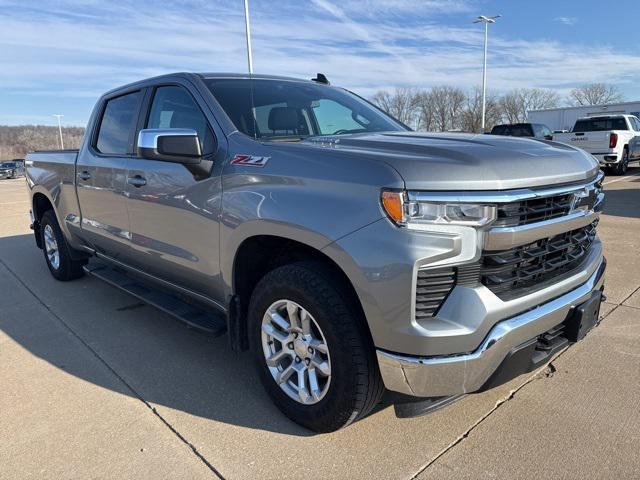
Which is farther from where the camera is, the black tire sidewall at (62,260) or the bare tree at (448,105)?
the bare tree at (448,105)

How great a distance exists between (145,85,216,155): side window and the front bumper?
5.39 ft

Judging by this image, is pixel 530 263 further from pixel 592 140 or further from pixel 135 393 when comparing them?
pixel 592 140

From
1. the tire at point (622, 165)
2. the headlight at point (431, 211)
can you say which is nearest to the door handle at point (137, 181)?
the headlight at point (431, 211)

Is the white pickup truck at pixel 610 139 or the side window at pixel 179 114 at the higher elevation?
the side window at pixel 179 114

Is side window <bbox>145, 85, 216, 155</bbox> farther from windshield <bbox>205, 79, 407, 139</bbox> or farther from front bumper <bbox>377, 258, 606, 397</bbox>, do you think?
front bumper <bbox>377, 258, 606, 397</bbox>

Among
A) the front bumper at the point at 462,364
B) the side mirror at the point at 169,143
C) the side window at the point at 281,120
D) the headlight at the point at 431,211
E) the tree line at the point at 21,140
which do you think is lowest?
the tree line at the point at 21,140

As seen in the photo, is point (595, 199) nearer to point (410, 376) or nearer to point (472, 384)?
point (472, 384)

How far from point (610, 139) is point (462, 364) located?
627 inches

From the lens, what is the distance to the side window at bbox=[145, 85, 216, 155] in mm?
3015

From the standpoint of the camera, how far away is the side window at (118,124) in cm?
392

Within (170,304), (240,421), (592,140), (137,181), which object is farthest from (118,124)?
(592,140)

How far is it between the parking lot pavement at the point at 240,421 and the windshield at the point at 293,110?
1.60 m

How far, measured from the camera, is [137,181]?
11.6ft

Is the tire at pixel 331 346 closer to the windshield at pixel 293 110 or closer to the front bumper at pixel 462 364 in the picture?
the front bumper at pixel 462 364
